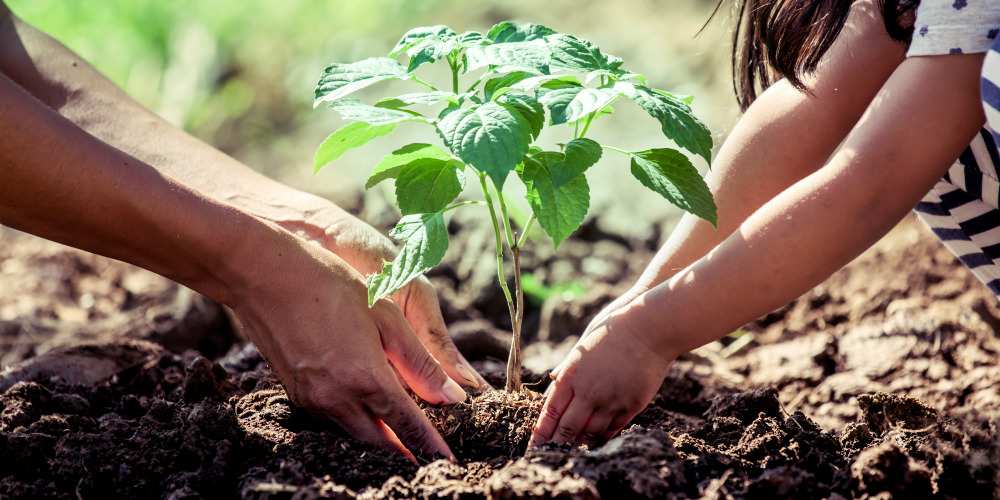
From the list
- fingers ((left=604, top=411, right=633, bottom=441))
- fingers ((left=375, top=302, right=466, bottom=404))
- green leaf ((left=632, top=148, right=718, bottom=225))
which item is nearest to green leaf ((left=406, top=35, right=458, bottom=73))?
green leaf ((left=632, top=148, right=718, bottom=225))

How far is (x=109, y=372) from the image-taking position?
237 centimetres

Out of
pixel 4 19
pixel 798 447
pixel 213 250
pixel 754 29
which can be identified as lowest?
pixel 798 447

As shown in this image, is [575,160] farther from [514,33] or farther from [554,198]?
[514,33]

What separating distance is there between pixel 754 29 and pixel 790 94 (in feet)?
0.58

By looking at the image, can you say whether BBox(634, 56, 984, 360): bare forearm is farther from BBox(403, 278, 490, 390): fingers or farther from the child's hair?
BBox(403, 278, 490, 390): fingers

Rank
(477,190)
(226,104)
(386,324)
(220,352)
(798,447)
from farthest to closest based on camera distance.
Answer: (226,104), (477,190), (220,352), (386,324), (798,447)

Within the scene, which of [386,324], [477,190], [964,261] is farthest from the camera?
[477,190]

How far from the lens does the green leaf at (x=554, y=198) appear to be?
1.53 metres

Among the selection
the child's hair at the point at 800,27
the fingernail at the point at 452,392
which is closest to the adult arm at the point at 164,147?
the fingernail at the point at 452,392

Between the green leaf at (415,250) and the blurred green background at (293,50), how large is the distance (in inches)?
102

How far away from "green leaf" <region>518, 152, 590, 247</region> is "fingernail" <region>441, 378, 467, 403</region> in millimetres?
454

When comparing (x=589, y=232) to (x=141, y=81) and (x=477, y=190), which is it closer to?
(x=477, y=190)

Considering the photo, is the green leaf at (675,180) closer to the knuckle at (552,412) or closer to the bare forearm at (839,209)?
the bare forearm at (839,209)

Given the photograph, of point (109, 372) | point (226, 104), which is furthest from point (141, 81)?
point (109, 372)
